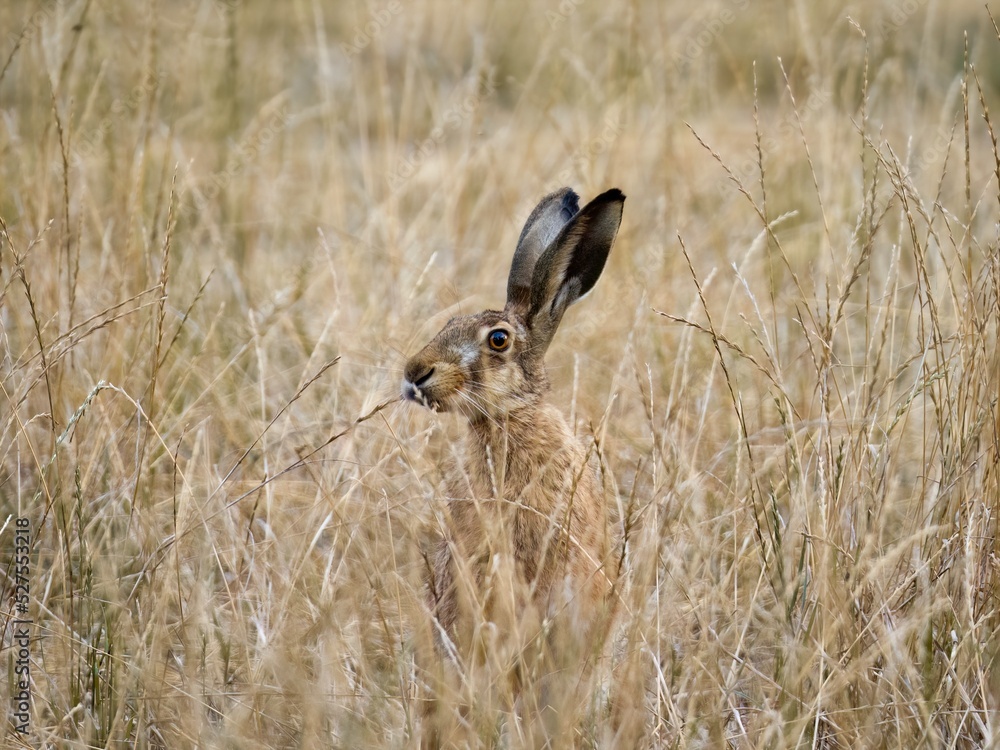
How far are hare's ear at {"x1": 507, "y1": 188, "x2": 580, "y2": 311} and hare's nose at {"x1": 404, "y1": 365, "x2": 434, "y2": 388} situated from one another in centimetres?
Answer: 45

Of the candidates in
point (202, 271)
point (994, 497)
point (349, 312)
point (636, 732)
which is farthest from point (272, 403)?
point (994, 497)

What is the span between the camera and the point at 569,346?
4945mm

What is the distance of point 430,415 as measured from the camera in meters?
4.29

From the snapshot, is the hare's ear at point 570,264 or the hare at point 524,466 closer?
the hare at point 524,466

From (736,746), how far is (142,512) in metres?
1.66

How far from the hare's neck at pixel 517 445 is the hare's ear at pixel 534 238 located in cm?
41

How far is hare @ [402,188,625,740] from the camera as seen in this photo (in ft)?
9.52

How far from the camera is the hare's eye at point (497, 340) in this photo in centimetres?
345

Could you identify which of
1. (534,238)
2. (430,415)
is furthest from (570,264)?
(430,415)

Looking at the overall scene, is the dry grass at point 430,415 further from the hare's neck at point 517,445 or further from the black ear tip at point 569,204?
the black ear tip at point 569,204

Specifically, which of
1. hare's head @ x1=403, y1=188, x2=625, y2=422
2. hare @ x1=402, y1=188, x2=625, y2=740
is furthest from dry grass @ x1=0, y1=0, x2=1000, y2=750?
hare's head @ x1=403, y1=188, x2=625, y2=422

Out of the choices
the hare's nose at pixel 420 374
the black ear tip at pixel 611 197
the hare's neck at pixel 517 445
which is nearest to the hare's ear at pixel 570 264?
the black ear tip at pixel 611 197

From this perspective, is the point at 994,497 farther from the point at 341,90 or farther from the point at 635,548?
the point at 341,90

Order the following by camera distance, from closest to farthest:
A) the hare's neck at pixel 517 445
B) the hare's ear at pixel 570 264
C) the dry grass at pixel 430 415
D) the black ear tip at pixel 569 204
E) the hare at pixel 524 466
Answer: the dry grass at pixel 430 415 < the hare at pixel 524 466 < the hare's neck at pixel 517 445 < the hare's ear at pixel 570 264 < the black ear tip at pixel 569 204
